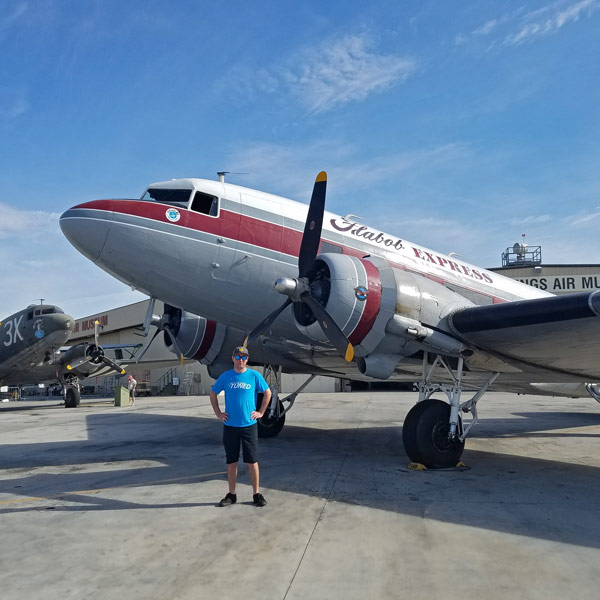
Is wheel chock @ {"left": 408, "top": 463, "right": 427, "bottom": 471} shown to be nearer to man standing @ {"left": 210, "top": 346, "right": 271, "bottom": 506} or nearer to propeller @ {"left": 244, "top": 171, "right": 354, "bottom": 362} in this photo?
propeller @ {"left": 244, "top": 171, "right": 354, "bottom": 362}

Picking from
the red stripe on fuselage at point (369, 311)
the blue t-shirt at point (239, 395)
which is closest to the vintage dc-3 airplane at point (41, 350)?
the red stripe on fuselage at point (369, 311)

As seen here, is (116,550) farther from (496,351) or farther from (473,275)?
(473,275)

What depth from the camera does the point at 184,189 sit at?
31.6ft

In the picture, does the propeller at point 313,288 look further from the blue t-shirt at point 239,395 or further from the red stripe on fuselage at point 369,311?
the blue t-shirt at point 239,395

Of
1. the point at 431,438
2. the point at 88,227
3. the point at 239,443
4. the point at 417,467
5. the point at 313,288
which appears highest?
the point at 88,227

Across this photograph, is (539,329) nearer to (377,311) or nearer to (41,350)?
(377,311)

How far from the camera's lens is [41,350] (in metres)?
26.5

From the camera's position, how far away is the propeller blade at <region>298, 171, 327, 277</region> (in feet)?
28.9

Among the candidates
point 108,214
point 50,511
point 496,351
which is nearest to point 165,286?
point 108,214

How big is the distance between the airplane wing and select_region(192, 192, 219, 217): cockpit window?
188 inches

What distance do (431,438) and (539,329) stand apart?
257 cm

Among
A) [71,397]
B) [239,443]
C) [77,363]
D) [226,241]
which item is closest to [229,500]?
[239,443]

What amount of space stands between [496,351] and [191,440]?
25.2ft

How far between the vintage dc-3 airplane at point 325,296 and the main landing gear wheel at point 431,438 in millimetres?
21
